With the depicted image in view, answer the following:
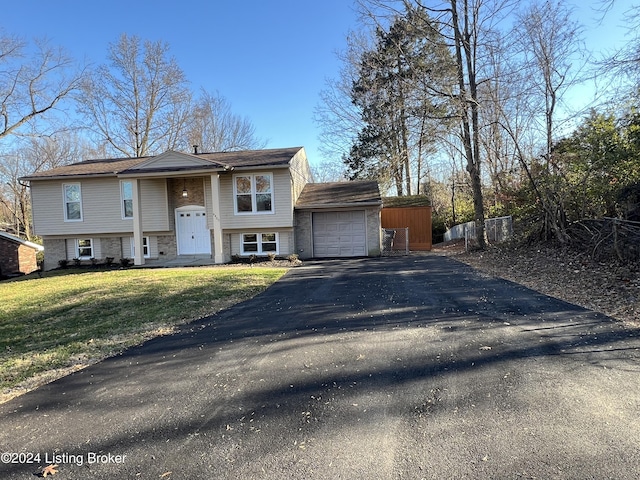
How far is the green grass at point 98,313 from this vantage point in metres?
5.02

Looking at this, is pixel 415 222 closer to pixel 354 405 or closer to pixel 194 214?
pixel 194 214

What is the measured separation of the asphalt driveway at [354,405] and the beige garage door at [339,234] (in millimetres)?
12041

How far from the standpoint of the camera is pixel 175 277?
11.3 meters

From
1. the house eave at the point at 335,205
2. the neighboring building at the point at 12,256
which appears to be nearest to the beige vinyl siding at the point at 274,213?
the house eave at the point at 335,205

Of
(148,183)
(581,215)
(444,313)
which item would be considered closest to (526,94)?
(581,215)

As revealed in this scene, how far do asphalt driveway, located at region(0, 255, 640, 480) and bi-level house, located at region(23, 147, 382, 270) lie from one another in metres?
11.4

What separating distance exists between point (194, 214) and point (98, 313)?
10545 mm

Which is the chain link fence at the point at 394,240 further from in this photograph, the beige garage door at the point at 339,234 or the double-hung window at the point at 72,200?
the double-hung window at the point at 72,200

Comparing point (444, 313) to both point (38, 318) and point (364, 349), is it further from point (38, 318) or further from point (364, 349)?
point (38, 318)

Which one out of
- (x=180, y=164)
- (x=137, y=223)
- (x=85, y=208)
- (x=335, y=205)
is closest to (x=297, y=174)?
(x=335, y=205)

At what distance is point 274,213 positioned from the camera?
16.6 metres

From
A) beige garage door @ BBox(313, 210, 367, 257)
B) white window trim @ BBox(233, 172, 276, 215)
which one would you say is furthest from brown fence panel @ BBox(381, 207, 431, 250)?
white window trim @ BBox(233, 172, 276, 215)

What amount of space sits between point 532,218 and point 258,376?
13.0m

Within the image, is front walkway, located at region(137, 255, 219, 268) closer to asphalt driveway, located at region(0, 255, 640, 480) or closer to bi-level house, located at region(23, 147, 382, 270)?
bi-level house, located at region(23, 147, 382, 270)
